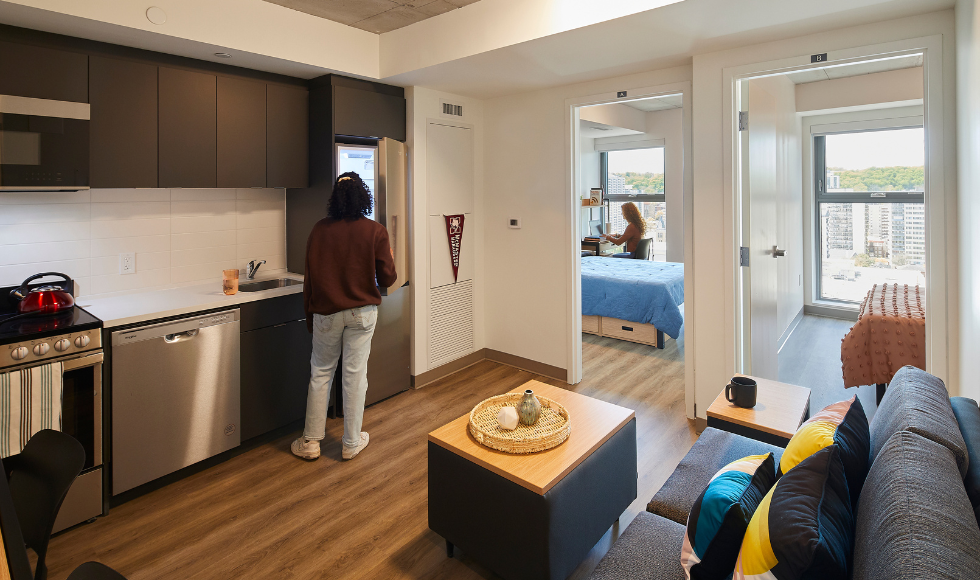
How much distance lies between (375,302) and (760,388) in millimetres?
1986

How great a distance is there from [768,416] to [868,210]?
5.16 metres

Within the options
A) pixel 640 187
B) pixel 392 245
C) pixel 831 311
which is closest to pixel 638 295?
pixel 392 245

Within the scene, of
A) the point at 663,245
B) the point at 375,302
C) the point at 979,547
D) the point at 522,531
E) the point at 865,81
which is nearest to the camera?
the point at 979,547

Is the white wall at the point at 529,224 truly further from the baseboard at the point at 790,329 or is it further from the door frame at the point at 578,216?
the baseboard at the point at 790,329

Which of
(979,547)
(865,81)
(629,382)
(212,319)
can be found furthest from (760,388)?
(865,81)

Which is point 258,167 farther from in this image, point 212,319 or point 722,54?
point 722,54

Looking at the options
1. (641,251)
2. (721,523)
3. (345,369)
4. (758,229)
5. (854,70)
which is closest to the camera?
(721,523)

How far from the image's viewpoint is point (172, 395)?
2.67m

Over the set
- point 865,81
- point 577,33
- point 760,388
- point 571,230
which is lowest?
point 760,388

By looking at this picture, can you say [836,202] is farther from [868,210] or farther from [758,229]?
[758,229]

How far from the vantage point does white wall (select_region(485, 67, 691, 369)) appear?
4.11 m

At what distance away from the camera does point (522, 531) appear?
180cm

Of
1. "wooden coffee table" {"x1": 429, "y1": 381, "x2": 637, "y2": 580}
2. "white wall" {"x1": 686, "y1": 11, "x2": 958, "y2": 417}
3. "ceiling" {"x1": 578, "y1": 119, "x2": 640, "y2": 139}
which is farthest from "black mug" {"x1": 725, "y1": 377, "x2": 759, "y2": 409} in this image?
"ceiling" {"x1": 578, "y1": 119, "x2": 640, "y2": 139}

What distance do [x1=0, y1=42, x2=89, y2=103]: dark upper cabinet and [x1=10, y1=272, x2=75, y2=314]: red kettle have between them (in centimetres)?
85
